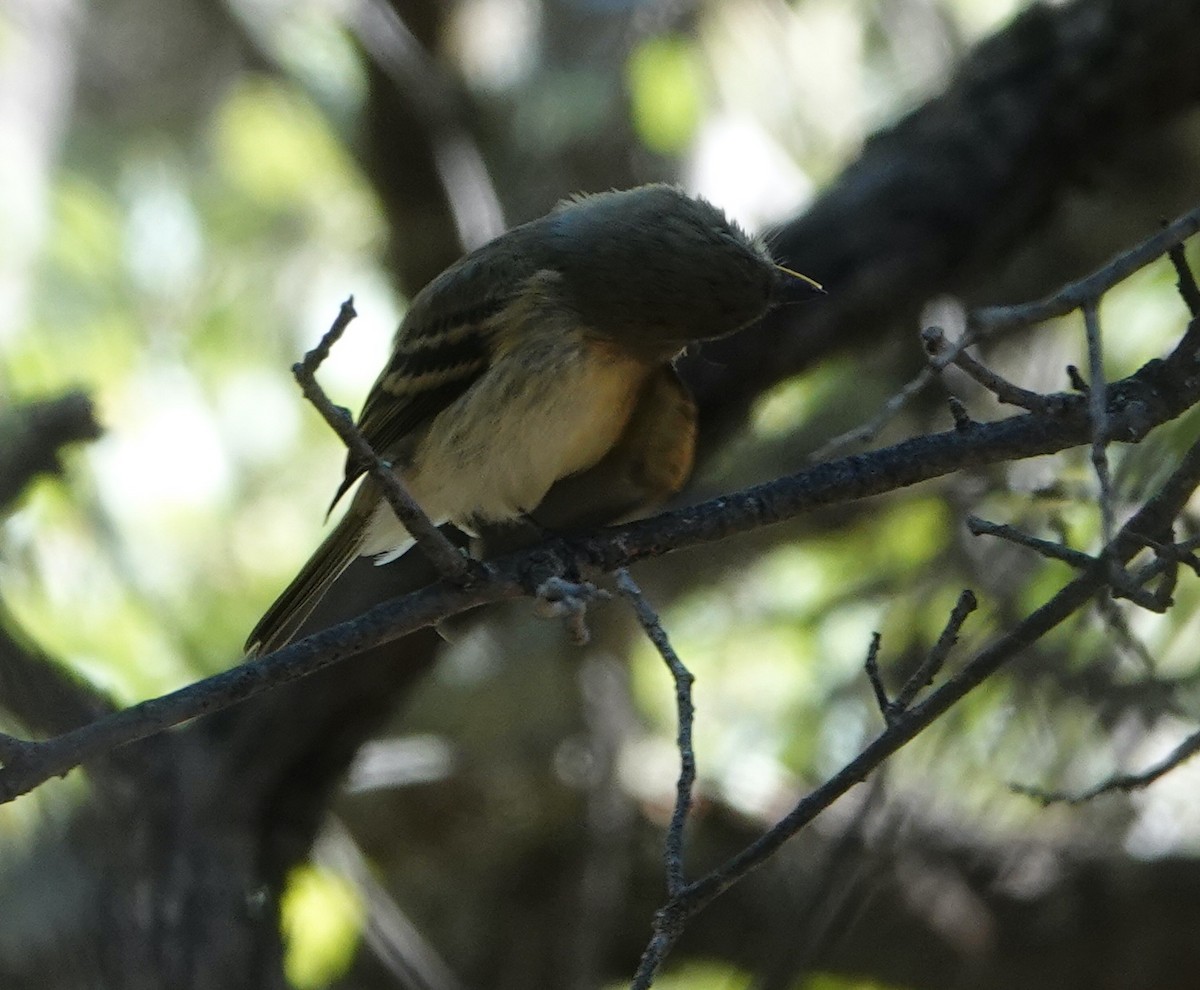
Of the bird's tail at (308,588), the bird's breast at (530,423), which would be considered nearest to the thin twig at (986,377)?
the bird's breast at (530,423)

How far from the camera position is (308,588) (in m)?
4.00

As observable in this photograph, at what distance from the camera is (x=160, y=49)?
991cm

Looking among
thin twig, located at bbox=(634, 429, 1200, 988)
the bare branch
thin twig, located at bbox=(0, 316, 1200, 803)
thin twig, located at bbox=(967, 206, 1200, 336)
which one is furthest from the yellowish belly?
thin twig, located at bbox=(967, 206, 1200, 336)

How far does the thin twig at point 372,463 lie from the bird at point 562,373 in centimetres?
90

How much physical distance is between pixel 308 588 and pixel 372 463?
1606 mm

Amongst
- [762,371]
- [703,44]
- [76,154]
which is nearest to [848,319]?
[762,371]

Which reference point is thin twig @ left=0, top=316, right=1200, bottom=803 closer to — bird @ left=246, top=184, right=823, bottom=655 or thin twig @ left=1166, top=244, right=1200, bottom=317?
thin twig @ left=1166, top=244, right=1200, bottom=317

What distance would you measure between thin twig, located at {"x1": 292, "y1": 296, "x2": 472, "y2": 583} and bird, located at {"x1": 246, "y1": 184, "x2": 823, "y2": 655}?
896 millimetres

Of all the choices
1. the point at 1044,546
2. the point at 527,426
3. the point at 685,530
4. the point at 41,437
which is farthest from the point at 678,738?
the point at 41,437

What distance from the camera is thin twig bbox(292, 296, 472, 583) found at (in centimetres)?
230

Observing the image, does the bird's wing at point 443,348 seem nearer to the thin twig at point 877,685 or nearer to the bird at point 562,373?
the bird at point 562,373

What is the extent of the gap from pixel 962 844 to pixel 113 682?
2.83 meters

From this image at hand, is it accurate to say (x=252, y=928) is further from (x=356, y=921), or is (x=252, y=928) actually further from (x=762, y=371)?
(x=762, y=371)

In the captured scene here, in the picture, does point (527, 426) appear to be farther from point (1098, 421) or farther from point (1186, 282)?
point (1098, 421)
